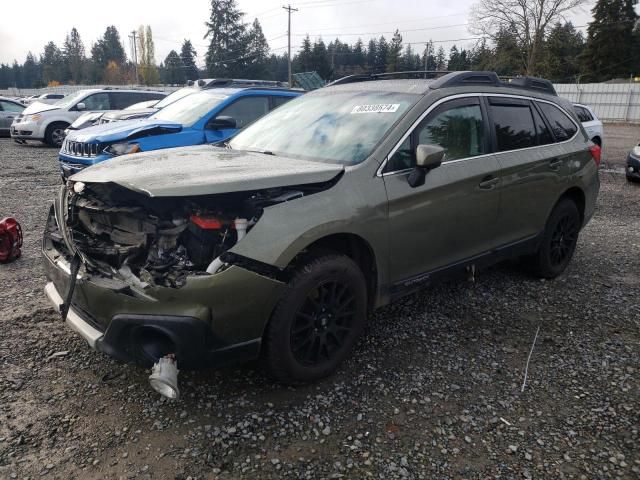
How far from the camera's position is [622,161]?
556 inches

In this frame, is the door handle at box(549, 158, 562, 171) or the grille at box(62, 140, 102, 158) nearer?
the door handle at box(549, 158, 562, 171)

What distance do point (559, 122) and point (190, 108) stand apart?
5.51 meters

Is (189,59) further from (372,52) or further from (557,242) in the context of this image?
(557,242)

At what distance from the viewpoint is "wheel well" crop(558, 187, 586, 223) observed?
4855 mm

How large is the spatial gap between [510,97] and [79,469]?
406cm

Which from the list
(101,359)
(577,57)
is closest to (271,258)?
(101,359)

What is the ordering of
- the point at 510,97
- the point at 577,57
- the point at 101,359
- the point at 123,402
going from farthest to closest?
1. the point at 577,57
2. the point at 510,97
3. the point at 101,359
4. the point at 123,402

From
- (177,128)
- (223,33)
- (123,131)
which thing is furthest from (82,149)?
(223,33)

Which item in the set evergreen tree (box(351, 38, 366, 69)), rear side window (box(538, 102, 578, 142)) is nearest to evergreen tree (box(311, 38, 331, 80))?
evergreen tree (box(351, 38, 366, 69))

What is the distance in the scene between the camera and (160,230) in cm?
265

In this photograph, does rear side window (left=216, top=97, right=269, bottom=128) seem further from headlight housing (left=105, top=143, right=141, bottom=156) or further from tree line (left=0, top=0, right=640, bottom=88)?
tree line (left=0, top=0, right=640, bottom=88)

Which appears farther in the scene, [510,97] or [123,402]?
[510,97]

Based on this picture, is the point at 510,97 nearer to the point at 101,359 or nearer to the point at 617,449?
the point at 617,449

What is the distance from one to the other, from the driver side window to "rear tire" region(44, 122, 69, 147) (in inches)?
543
